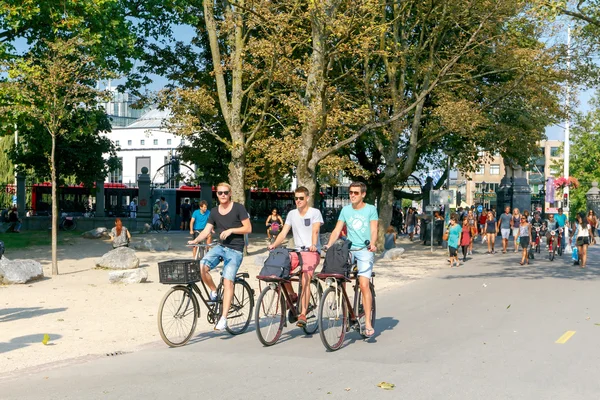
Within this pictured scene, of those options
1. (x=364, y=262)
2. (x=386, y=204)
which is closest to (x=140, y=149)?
(x=386, y=204)

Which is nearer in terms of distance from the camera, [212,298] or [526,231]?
[212,298]

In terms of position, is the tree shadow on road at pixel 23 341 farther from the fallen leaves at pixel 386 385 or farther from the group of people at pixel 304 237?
the fallen leaves at pixel 386 385

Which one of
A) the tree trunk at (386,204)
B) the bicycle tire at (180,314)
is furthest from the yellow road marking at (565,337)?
the tree trunk at (386,204)

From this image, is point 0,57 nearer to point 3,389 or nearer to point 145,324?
point 145,324

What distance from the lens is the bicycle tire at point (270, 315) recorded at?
8.77 m

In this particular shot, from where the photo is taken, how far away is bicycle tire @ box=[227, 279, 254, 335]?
31.3 ft

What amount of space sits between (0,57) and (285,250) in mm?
14045

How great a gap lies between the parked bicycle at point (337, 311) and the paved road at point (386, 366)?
20 centimetres

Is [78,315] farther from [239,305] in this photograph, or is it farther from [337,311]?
[337,311]

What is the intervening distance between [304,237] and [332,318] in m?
1.22

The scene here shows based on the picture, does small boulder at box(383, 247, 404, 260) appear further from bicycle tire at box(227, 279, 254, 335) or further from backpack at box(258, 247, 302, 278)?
backpack at box(258, 247, 302, 278)

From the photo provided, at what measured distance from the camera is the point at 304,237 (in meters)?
9.51

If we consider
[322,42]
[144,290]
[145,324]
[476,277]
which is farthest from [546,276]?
[145,324]

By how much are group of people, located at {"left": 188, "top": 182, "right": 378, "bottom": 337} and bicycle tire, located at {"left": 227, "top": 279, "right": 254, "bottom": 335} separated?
0.32 meters
